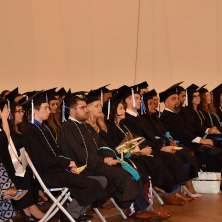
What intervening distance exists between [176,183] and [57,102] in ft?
6.76

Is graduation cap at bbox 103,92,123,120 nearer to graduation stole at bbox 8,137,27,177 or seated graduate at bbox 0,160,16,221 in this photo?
graduation stole at bbox 8,137,27,177

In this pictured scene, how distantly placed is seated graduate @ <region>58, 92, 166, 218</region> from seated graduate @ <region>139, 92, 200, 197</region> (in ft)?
4.75

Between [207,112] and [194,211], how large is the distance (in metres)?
3.08

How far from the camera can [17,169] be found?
18.2 ft

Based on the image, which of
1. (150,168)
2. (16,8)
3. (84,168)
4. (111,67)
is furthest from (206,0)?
(84,168)

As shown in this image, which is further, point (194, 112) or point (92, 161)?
point (194, 112)

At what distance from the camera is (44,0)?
9.84 m

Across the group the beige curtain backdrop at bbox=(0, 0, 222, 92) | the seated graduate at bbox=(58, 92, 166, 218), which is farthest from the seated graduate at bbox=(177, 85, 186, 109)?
the seated graduate at bbox=(58, 92, 166, 218)

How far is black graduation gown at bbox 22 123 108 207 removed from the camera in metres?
5.41

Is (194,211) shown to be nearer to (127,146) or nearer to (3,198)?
(127,146)

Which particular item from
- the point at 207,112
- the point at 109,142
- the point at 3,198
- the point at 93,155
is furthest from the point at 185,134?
the point at 3,198

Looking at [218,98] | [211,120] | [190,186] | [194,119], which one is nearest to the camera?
[190,186]

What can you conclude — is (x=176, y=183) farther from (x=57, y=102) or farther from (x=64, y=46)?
(x=64, y=46)

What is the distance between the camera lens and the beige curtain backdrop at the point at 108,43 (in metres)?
9.38
